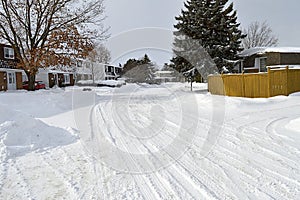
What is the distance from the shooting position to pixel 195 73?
26.4 metres

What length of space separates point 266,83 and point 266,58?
47.3 feet

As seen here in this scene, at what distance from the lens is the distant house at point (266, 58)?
24922mm

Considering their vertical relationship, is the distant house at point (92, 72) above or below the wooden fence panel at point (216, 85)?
above

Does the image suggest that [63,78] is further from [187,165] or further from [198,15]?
[187,165]

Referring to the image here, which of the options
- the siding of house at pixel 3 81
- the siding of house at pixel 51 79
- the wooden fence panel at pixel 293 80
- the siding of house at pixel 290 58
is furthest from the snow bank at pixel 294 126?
the siding of house at pixel 51 79

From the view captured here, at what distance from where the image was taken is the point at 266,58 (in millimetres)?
26000

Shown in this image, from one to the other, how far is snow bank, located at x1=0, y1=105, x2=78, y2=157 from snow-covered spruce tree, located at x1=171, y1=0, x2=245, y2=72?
19517mm

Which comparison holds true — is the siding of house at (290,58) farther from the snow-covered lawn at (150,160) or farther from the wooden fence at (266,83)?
the snow-covered lawn at (150,160)

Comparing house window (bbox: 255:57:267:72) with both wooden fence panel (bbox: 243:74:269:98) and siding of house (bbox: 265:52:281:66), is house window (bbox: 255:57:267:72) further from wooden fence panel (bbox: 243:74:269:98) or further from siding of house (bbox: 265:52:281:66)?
wooden fence panel (bbox: 243:74:269:98)

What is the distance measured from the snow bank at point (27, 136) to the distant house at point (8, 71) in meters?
25.5

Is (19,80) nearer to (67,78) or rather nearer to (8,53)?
(8,53)

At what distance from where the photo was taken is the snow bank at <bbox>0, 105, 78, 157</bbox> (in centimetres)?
560

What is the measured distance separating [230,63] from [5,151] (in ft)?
72.4

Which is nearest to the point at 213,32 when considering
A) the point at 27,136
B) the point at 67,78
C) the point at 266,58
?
the point at 266,58
